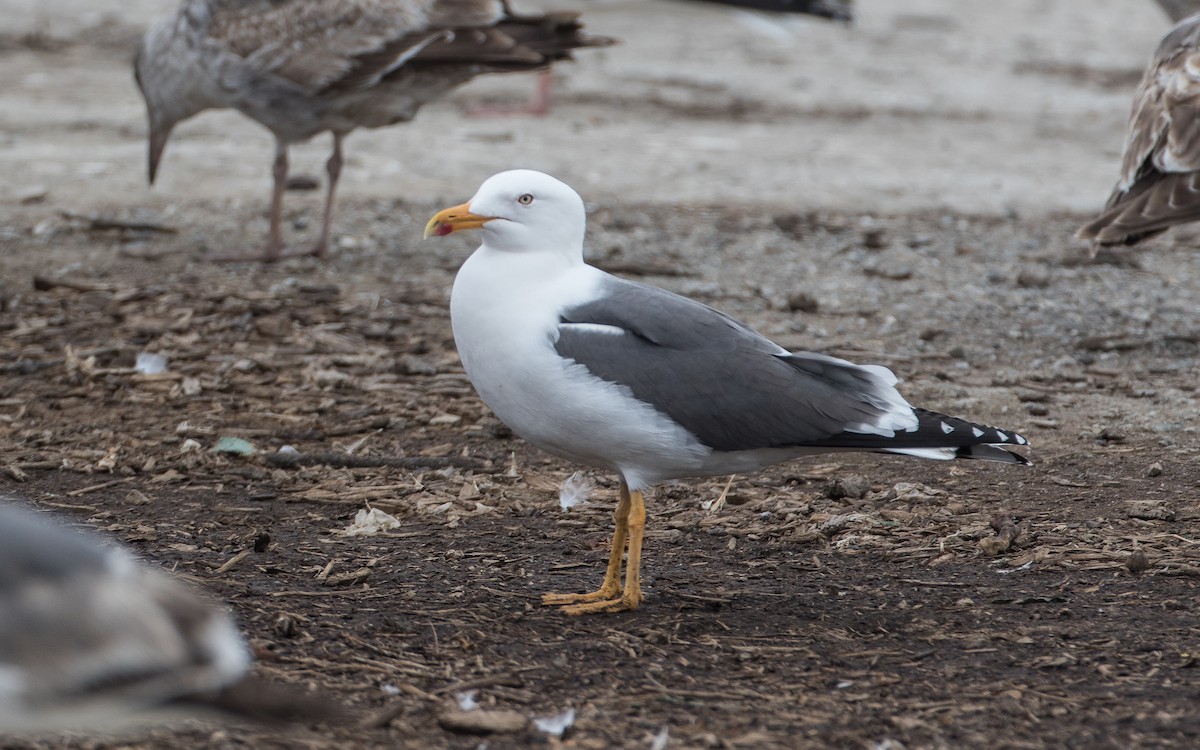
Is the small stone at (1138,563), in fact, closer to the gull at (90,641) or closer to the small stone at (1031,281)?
the gull at (90,641)

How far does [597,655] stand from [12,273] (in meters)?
4.91

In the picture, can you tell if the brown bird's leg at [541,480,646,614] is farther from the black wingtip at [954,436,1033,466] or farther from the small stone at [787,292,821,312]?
the small stone at [787,292,821,312]

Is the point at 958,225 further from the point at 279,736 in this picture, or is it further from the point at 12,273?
the point at 279,736

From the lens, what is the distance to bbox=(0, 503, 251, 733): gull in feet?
7.93

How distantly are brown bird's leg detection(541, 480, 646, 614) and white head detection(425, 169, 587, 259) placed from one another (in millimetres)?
737

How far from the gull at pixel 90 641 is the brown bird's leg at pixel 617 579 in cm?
159

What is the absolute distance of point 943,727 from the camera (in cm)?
332

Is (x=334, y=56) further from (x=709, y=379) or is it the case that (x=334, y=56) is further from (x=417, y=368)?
(x=709, y=379)

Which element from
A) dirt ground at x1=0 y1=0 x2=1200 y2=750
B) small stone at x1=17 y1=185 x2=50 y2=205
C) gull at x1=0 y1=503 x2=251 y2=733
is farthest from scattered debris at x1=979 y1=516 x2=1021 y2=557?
small stone at x1=17 y1=185 x2=50 y2=205

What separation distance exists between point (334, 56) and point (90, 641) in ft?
19.6

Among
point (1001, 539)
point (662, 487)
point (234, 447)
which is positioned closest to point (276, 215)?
point (234, 447)

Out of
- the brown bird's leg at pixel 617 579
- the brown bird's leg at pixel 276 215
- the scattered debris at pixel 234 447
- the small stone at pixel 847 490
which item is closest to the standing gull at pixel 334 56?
the brown bird's leg at pixel 276 215

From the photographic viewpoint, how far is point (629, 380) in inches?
156

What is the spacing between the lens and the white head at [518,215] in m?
4.10
